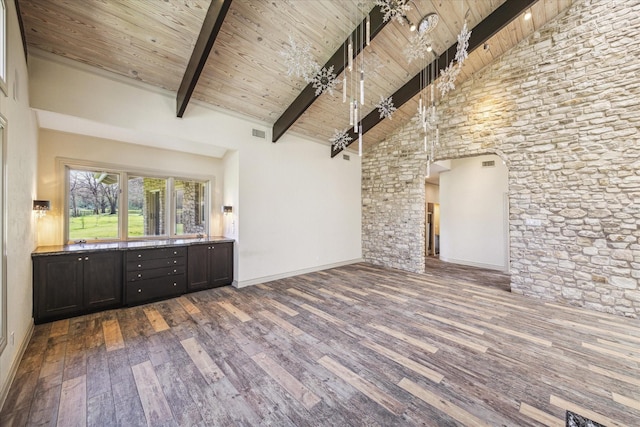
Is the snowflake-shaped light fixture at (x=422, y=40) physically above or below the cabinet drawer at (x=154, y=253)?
above

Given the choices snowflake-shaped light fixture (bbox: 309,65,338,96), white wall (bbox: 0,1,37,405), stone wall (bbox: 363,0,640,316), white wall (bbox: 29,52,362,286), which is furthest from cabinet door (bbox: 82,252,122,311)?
stone wall (bbox: 363,0,640,316)

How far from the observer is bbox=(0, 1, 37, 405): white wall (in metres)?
2.08

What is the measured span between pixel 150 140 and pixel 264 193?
224 centimetres

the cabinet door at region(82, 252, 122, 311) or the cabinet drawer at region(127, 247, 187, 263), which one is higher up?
the cabinet drawer at region(127, 247, 187, 263)

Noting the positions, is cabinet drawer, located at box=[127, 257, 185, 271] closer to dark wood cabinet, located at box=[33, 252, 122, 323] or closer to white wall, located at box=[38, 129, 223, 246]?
dark wood cabinet, located at box=[33, 252, 122, 323]

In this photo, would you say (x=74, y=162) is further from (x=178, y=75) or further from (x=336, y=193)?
(x=336, y=193)

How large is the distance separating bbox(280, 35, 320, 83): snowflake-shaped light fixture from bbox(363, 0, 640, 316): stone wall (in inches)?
142

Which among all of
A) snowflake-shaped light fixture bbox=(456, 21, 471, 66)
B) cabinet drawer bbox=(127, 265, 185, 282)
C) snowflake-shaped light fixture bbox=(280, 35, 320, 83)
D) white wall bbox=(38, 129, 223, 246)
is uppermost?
snowflake-shaped light fixture bbox=(456, 21, 471, 66)

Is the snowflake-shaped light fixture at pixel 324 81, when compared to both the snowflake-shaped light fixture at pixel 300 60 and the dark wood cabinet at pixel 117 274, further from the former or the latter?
the dark wood cabinet at pixel 117 274

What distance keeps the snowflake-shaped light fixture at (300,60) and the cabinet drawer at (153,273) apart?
3.99 meters

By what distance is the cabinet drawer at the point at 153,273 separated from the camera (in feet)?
12.6

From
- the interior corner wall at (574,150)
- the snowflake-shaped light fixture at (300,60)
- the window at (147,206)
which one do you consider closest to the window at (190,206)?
the window at (147,206)

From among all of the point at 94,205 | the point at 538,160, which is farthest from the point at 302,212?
the point at 538,160

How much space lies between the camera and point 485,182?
6.90 meters
